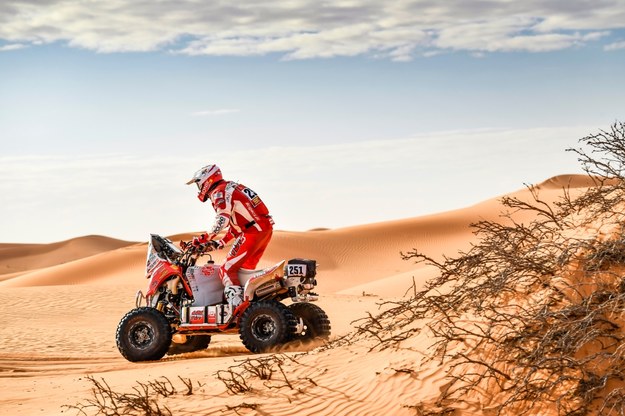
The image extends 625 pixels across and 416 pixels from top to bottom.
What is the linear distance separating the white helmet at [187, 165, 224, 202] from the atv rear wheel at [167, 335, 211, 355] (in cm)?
252

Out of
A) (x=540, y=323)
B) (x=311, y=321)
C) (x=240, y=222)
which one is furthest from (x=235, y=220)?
(x=540, y=323)

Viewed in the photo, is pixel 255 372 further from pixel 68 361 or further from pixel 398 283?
pixel 398 283

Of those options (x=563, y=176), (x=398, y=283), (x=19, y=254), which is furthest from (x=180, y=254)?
(x=19, y=254)

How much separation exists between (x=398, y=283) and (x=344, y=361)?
2141 centimetres

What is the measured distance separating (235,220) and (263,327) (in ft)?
5.19

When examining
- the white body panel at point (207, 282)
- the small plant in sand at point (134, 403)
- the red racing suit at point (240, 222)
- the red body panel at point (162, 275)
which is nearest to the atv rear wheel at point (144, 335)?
the red body panel at point (162, 275)

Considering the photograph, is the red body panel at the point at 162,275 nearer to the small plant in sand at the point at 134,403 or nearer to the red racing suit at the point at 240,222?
the red racing suit at the point at 240,222

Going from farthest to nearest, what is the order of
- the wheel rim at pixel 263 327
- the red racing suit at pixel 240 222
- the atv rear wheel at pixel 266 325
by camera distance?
the red racing suit at pixel 240 222
the wheel rim at pixel 263 327
the atv rear wheel at pixel 266 325

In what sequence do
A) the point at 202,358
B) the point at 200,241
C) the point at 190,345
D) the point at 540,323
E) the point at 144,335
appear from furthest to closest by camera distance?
the point at 190,345 → the point at 202,358 → the point at 144,335 → the point at 200,241 → the point at 540,323

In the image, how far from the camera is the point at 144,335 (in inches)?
532

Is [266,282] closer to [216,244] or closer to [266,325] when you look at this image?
[266,325]

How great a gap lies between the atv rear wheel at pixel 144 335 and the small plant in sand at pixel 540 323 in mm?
3945

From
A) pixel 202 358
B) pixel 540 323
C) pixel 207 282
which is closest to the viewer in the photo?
pixel 540 323

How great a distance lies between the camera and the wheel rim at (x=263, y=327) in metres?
12.7
